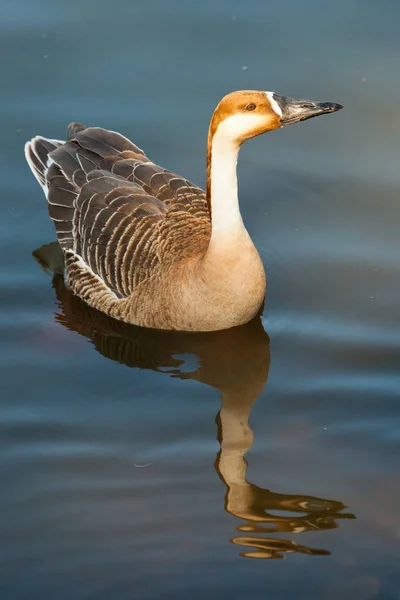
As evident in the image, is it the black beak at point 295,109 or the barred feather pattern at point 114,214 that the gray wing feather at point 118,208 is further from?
the black beak at point 295,109

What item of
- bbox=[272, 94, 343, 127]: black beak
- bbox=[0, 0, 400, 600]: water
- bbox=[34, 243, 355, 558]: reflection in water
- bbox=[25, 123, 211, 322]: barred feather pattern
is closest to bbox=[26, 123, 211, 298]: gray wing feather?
bbox=[25, 123, 211, 322]: barred feather pattern

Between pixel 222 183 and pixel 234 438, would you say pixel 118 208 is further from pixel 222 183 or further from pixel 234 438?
pixel 234 438

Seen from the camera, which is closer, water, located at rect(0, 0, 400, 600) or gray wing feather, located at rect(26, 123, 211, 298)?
water, located at rect(0, 0, 400, 600)

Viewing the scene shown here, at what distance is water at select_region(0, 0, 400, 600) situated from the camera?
19.5 feet

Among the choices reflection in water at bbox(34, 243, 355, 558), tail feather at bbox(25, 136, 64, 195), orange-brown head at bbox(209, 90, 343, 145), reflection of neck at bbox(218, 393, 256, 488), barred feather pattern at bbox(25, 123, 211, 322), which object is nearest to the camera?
reflection in water at bbox(34, 243, 355, 558)

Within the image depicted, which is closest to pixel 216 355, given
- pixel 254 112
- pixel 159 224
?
pixel 159 224

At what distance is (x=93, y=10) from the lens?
36.6ft

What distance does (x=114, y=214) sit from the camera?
8078 mm

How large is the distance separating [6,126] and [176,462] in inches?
177

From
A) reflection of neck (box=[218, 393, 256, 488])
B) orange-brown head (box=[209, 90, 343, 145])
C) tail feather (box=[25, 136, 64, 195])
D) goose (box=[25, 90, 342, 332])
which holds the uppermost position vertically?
tail feather (box=[25, 136, 64, 195])

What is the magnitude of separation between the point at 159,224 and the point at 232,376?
4.36 ft

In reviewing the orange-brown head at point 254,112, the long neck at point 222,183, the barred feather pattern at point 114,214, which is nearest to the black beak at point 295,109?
the orange-brown head at point 254,112

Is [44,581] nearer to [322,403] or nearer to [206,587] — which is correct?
[206,587]

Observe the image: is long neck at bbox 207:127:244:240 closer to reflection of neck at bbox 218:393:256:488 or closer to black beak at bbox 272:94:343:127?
black beak at bbox 272:94:343:127
